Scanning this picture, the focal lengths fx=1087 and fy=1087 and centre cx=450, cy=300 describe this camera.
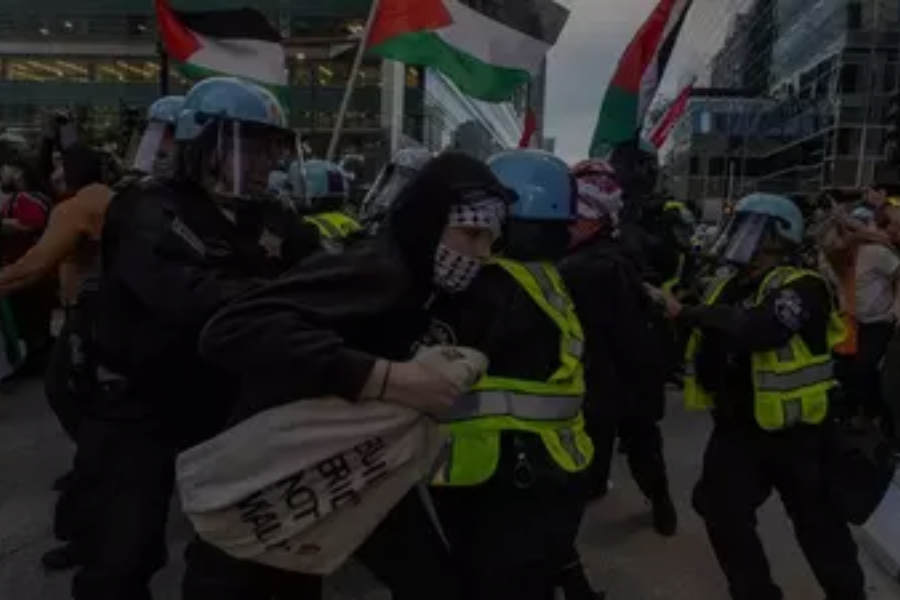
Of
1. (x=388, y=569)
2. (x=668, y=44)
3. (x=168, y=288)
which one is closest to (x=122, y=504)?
(x=168, y=288)

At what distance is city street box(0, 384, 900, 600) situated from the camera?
4.72 metres

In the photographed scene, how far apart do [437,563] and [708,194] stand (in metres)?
72.6

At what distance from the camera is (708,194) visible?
7281 cm

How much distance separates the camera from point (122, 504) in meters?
3.05

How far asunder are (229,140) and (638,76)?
3626 mm

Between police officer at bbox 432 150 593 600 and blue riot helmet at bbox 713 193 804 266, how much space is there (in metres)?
1.35

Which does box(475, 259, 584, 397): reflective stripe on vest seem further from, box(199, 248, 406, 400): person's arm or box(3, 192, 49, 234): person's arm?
box(3, 192, 49, 234): person's arm

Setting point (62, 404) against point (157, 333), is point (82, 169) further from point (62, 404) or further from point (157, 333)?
point (157, 333)

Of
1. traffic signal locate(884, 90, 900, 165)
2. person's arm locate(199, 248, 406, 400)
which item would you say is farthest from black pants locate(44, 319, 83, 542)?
traffic signal locate(884, 90, 900, 165)

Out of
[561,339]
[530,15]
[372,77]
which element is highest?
[372,77]

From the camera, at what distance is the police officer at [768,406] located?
3938 mm

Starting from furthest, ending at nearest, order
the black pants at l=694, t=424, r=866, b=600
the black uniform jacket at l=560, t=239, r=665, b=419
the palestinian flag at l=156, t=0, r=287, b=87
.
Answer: the palestinian flag at l=156, t=0, r=287, b=87 < the black uniform jacket at l=560, t=239, r=665, b=419 < the black pants at l=694, t=424, r=866, b=600

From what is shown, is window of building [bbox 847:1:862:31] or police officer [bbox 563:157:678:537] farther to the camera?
window of building [bbox 847:1:862:31]

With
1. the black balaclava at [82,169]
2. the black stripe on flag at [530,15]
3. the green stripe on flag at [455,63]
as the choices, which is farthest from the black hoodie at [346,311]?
the black stripe on flag at [530,15]
